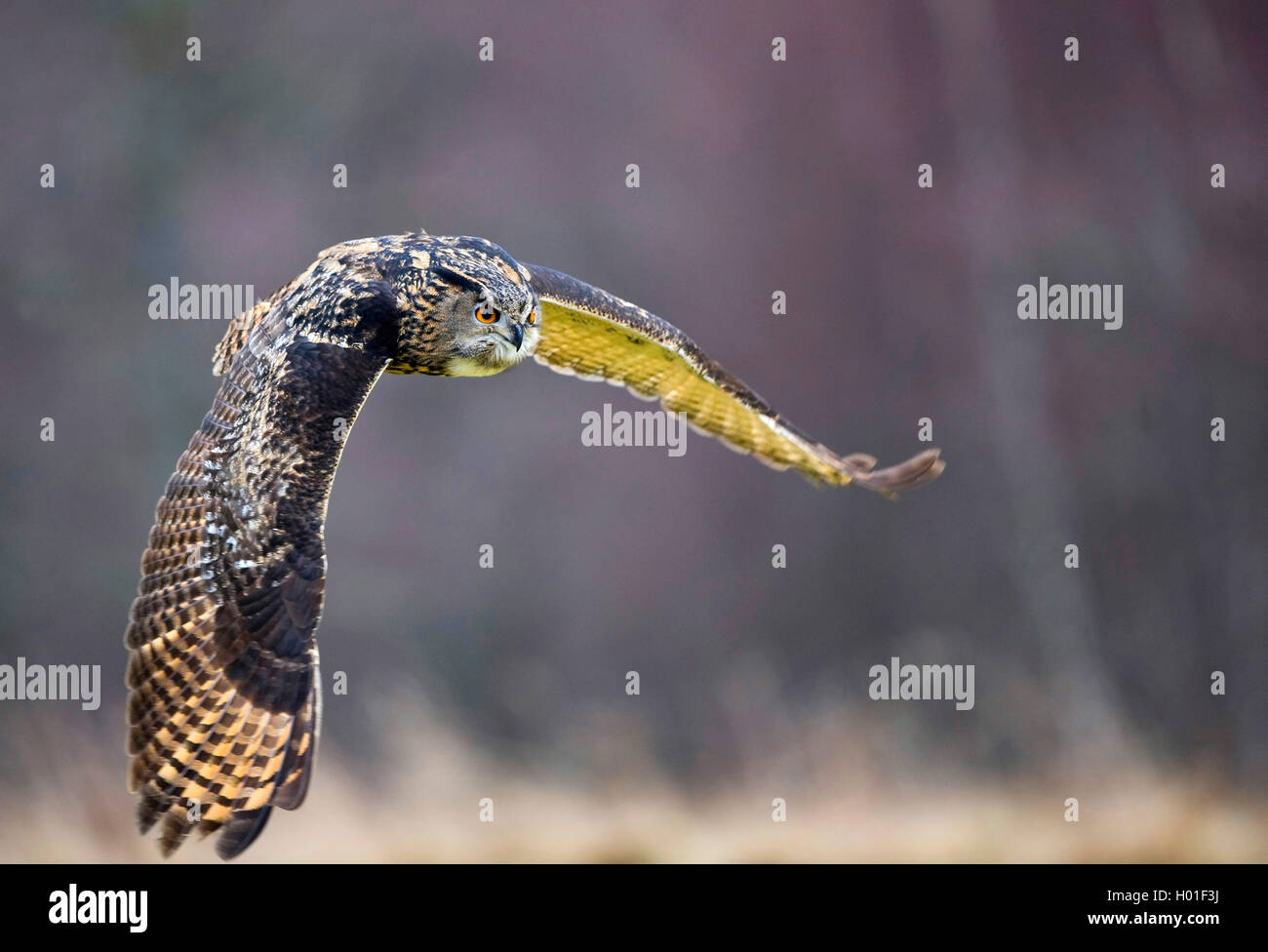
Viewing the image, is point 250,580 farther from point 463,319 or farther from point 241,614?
point 463,319

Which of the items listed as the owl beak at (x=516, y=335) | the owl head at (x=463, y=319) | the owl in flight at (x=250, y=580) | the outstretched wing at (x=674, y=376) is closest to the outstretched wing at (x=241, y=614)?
the owl in flight at (x=250, y=580)

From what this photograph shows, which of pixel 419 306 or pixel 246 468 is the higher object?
pixel 419 306

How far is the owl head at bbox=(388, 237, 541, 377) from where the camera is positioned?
379cm

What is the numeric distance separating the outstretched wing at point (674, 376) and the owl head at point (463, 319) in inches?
13.8

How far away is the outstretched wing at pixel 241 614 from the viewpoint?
3.32 metres

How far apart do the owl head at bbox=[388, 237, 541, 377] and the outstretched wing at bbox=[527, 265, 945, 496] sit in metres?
0.35

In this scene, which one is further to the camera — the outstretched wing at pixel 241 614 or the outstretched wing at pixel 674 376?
the outstretched wing at pixel 674 376

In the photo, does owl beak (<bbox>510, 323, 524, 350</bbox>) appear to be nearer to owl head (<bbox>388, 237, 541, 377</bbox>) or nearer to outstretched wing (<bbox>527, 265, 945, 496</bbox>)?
owl head (<bbox>388, 237, 541, 377</bbox>)

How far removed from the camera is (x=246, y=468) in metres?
3.41

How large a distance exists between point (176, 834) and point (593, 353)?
Result: 2240 millimetres

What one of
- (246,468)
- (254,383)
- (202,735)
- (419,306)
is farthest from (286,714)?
(419,306)

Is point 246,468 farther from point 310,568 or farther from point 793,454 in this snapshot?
point 793,454

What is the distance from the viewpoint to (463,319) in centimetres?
381

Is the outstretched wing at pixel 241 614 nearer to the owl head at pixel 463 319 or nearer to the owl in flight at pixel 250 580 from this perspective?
the owl in flight at pixel 250 580
